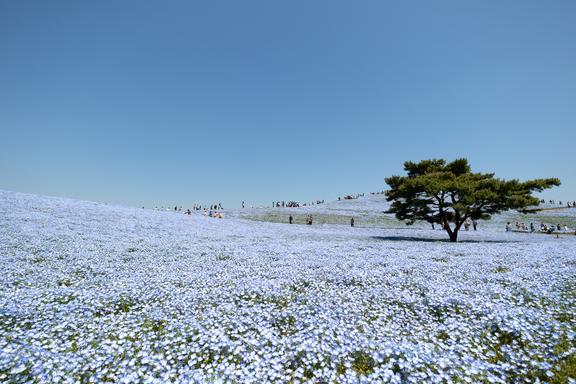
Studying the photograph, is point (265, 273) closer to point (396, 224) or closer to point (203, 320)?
point (203, 320)

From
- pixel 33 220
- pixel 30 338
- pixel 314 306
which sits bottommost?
pixel 30 338

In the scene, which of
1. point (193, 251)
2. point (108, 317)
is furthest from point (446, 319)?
point (193, 251)

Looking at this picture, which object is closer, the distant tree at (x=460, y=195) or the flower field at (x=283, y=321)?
the flower field at (x=283, y=321)

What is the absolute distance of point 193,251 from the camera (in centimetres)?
1689

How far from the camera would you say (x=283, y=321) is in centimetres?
702

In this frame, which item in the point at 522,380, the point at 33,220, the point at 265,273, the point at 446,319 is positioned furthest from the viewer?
the point at 33,220

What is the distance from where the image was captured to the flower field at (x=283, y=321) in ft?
16.1

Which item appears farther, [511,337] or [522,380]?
[511,337]

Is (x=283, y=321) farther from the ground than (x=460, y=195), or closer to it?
closer to it

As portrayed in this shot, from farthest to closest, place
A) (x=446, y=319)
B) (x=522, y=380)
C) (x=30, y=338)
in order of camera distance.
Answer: (x=446, y=319) < (x=30, y=338) < (x=522, y=380)

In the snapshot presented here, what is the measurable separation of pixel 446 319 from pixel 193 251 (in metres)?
13.8

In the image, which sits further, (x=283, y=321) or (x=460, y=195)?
(x=460, y=195)

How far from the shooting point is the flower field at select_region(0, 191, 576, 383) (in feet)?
16.1

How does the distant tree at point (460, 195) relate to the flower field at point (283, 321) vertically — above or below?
above
